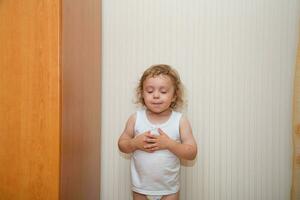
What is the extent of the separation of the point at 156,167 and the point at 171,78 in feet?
1.42

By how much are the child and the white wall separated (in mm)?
237

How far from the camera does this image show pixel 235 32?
1608mm

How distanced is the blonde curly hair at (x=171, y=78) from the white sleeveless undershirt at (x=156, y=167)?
135 mm

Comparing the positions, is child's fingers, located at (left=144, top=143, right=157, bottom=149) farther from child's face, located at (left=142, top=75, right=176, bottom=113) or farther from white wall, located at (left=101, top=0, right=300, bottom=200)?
white wall, located at (left=101, top=0, right=300, bottom=200)

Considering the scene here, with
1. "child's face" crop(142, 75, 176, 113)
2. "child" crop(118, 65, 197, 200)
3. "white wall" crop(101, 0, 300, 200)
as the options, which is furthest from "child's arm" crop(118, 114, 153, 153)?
"white wall" crop(101, 0, 300, 200)

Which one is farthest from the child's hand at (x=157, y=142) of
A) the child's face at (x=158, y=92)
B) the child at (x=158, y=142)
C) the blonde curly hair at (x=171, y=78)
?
the blonde curly hair at (x=171, y=78)

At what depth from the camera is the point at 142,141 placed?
1351mm

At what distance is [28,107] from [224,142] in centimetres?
104

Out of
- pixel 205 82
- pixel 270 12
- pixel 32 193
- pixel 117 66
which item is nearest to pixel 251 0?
A: pixel 270 12

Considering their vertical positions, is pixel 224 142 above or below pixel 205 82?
below

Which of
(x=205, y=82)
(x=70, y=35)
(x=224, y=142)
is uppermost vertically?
(x=70, y=35)

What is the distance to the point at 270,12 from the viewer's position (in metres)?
1.59

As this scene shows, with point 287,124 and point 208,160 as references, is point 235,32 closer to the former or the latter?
point 287,124

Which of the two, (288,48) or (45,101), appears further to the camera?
(288,48)
